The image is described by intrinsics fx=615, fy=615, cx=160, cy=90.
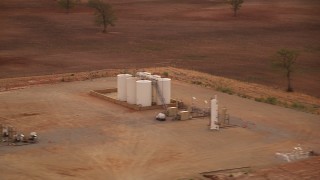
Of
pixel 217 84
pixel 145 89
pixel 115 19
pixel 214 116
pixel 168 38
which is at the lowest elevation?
pixel 217 84

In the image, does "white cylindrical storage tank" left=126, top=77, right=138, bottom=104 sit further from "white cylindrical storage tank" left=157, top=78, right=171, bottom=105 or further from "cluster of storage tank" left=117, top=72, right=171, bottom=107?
"white cylindrical storage tank" left=157, top=78, right=171, bottom=105

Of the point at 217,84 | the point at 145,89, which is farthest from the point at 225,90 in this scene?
the point at 145,89

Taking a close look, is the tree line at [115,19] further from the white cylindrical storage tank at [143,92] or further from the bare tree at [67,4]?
the white cylindrical storage tank at [143,92]

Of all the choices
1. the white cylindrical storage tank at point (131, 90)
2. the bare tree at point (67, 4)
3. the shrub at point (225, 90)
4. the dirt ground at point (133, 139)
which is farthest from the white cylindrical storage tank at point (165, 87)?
the bare tree at point (67, 4)

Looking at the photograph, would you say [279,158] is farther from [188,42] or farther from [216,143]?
[188,42]

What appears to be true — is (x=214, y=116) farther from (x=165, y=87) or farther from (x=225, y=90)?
(x=225, y=90)

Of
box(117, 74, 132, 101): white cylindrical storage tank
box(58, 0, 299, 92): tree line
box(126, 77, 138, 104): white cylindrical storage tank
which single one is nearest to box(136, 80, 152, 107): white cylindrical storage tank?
box(126, 77, 138, 104): white cylindrical storage tank
